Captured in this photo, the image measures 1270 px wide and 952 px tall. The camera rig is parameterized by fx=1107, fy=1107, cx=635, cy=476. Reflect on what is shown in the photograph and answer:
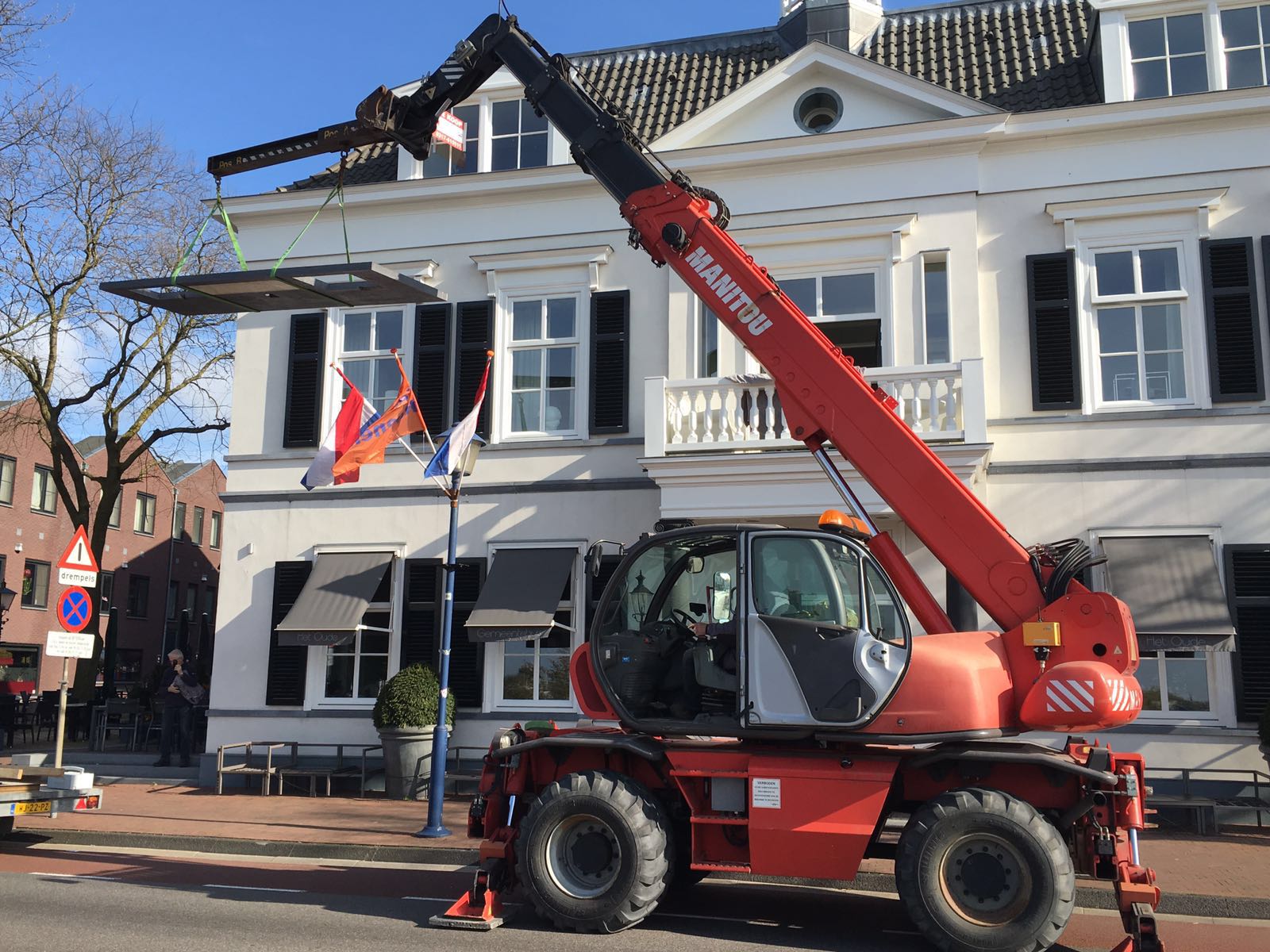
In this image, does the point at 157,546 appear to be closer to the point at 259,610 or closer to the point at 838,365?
the point at 259,610

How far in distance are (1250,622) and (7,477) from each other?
A: 35345mm

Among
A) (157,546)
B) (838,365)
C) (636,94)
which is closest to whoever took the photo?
(838,365)

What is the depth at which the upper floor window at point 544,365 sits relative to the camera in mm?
15500

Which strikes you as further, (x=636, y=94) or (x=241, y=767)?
(x=636, y=94)

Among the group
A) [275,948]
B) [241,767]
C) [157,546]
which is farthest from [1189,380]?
[157,546]

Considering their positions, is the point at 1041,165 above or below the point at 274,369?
above

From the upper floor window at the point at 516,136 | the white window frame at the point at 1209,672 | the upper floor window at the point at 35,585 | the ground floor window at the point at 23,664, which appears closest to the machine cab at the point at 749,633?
the white window frame at the point at 1209,672

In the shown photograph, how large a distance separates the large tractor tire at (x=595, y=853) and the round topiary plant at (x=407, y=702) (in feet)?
21.2

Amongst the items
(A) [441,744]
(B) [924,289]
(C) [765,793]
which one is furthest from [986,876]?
(B) [924,289]

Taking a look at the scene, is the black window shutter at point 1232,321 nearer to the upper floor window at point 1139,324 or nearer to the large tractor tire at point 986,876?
the upper floor window at point 1139,324

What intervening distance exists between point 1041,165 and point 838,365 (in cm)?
779

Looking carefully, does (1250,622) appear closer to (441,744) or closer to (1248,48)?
(1248,48)

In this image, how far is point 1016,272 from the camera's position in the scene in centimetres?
1403

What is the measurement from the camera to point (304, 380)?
16.2m
